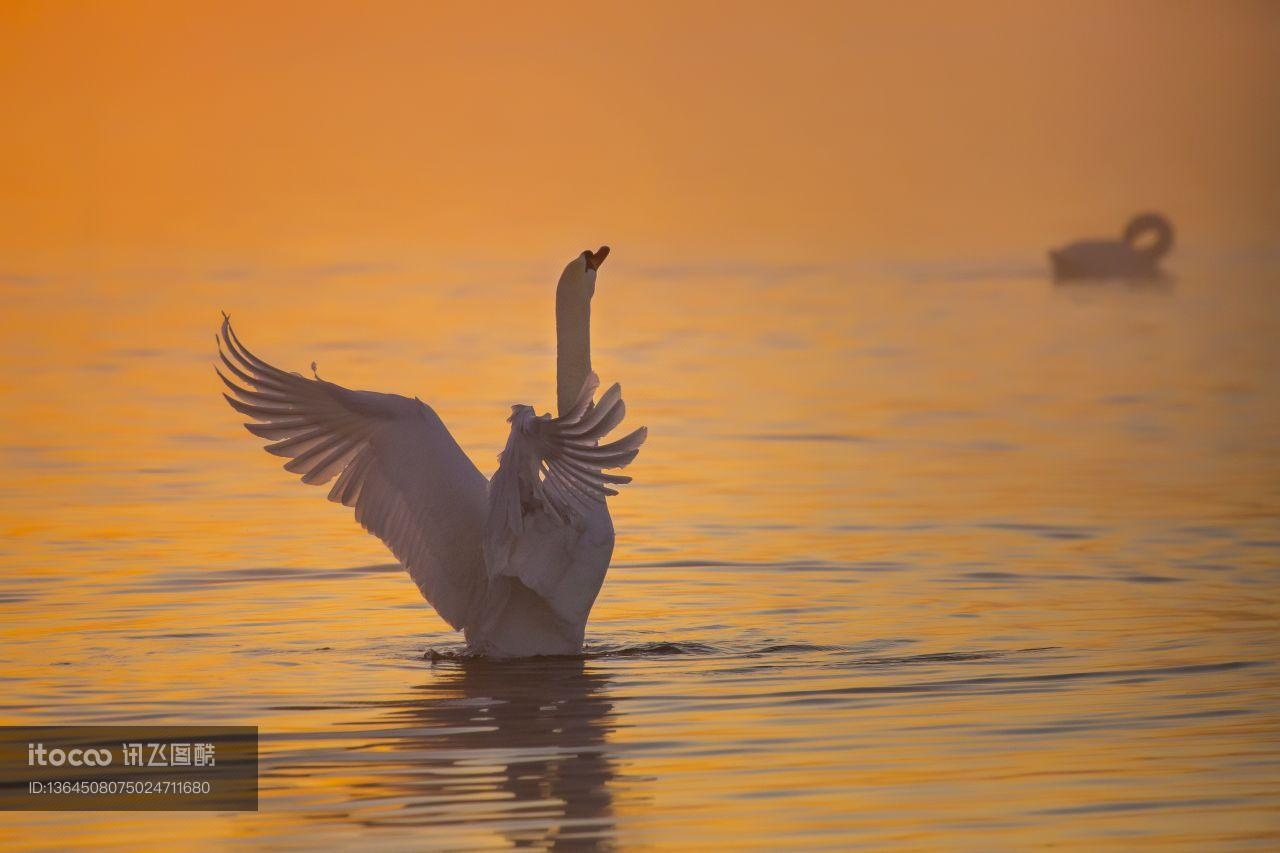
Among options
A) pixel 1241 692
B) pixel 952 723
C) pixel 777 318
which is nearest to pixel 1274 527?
pixel 1241 692

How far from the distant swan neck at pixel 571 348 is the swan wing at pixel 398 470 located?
2.15 ft

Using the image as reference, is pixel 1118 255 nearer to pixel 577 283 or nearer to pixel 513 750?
pixel 577 283

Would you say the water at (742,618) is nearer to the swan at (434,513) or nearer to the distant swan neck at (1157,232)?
the swan at (434,513)

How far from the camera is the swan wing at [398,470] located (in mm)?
12289

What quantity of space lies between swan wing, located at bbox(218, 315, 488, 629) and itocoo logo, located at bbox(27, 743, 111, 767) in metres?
2.29

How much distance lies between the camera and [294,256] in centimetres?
5447

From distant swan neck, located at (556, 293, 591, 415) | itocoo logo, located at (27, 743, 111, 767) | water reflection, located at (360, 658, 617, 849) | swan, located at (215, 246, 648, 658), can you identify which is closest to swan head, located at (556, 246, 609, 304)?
distant swan neck, located at (556, 293, 591, 415)

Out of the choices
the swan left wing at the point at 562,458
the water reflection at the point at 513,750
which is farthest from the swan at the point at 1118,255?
the swan left wing at the point at 562,458

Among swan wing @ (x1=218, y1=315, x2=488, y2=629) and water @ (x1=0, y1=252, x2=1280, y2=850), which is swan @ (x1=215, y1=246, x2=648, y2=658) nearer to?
swan wing @ (x1=218, y1=315, x2=488, y2=629)

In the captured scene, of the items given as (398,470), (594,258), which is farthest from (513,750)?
(594,258)

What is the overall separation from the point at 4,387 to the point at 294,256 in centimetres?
2853

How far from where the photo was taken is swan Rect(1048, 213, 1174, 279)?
43.3 m

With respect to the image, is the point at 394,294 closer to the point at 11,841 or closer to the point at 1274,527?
the point at 1274,527

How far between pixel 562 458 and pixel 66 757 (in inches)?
94.7
